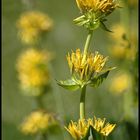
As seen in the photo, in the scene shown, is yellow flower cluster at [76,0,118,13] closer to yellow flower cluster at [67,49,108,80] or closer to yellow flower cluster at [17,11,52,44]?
yellow flower cluster at [67,49,108,80]

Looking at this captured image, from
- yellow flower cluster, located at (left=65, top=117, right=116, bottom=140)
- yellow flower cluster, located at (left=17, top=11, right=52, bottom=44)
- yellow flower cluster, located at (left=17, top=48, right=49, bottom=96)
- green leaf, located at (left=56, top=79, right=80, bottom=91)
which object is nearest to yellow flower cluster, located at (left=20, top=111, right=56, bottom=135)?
yellow flower cluster, located at (left=17, top=48, right=49, bottom=96)

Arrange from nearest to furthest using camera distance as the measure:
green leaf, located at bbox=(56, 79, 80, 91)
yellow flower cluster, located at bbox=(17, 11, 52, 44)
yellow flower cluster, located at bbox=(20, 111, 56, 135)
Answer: green leaf, located at bbox=(56, 79, 80, 91)
yellow flower cluster, located at bbox=(20, 111, 56, 135)
yellow flower cluster, located at bbox=(17, 11, 52, 44)

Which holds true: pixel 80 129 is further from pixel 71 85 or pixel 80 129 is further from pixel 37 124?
pixel 37 124

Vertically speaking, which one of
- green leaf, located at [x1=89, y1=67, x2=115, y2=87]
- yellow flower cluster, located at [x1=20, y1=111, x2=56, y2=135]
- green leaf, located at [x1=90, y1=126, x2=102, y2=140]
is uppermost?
green leaf, located at [x1=89, y1=67, x2=115, y2=87]

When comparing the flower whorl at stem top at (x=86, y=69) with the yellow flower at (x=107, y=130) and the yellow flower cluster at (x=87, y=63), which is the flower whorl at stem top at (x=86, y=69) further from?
the yellow flower at (x=107, y=130)

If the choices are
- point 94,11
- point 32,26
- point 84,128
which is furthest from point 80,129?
point 32,26

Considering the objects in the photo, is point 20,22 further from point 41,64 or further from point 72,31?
point 72,31

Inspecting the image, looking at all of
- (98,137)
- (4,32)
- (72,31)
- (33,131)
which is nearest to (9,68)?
(4,32)
